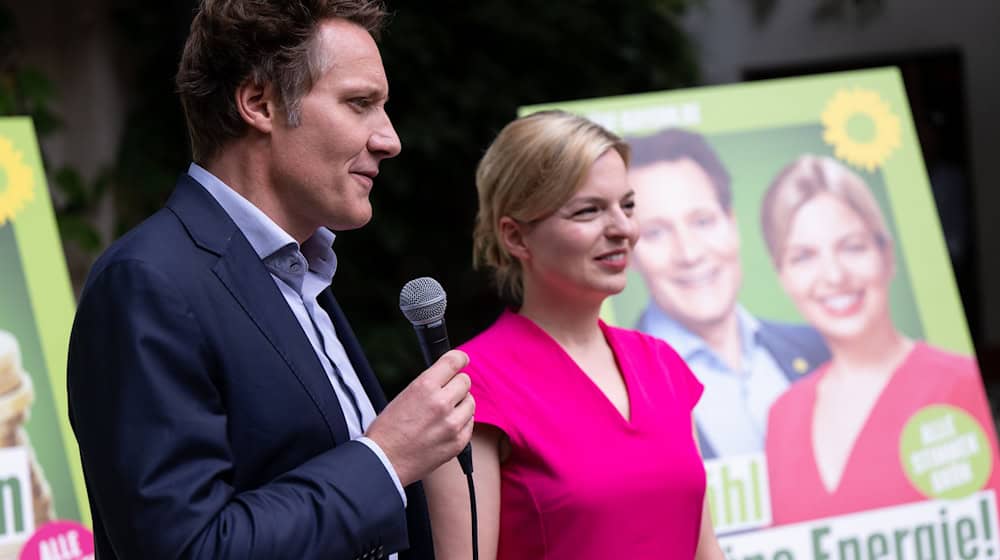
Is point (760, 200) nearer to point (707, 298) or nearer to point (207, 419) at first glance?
point (707, 298)

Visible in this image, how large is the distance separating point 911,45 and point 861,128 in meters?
5.09

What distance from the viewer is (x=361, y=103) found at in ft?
5.16

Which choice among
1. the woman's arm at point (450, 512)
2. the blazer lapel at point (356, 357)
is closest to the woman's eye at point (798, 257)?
the woman's arm at point (450, 512)

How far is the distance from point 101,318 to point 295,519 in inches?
11.6

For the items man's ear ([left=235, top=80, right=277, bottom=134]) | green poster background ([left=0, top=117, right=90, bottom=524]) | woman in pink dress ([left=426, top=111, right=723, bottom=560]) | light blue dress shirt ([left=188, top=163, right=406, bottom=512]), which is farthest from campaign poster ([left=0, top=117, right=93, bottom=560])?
man's ear ([left=235, top=80, right=277, bottom=134])

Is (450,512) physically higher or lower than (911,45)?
lower

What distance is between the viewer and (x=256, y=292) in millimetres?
1464

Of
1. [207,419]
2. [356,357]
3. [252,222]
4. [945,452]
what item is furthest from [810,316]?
[207,419]

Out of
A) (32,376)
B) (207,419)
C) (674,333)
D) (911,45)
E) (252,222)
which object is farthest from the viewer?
(911,45)

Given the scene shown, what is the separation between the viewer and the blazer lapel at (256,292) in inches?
56.6

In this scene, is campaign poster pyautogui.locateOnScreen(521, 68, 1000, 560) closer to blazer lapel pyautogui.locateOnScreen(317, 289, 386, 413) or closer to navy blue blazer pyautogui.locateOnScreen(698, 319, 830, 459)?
navy blue blazer pyautogui.locateOnScreen(698, 319, 830, 459)

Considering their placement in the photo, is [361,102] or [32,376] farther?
[32,376]

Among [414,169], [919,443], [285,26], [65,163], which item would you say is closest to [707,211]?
[919,443]

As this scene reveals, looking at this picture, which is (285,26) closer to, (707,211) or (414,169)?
(707,211)
